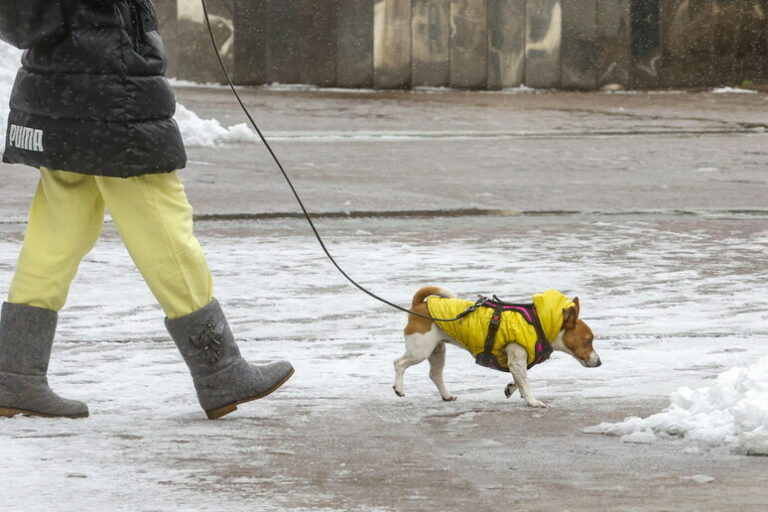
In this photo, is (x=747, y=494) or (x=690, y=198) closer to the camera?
(x=747, y=494)

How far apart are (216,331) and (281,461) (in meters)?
0.60

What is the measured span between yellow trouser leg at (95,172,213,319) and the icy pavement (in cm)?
40

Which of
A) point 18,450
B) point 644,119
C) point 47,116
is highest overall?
point 47,116

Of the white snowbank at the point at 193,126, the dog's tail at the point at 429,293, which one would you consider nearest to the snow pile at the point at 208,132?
the white snowbank at the point at 193,126

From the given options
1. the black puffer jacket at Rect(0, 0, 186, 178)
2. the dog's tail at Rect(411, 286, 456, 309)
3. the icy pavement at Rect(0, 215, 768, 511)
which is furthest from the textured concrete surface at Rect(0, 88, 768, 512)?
the black puffer jacket at Rect(0, 0, 186, 178)

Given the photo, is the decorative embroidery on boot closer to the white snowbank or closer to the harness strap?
the harness strap

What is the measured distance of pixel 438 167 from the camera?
11.2 metres

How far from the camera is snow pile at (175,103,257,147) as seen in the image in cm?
1252

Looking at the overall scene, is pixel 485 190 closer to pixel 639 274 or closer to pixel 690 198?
pixel 690 198

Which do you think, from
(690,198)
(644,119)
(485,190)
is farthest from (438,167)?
(644,119)

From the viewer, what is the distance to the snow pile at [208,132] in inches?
493

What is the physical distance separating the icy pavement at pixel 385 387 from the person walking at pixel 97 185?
0.50ft

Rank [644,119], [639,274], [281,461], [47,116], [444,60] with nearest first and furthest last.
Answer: [281,461]
[47,116]
[639,274]
[644,119]
[444,60]

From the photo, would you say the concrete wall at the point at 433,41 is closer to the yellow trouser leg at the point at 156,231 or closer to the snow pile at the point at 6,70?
the snow pile at the point at 6,70
